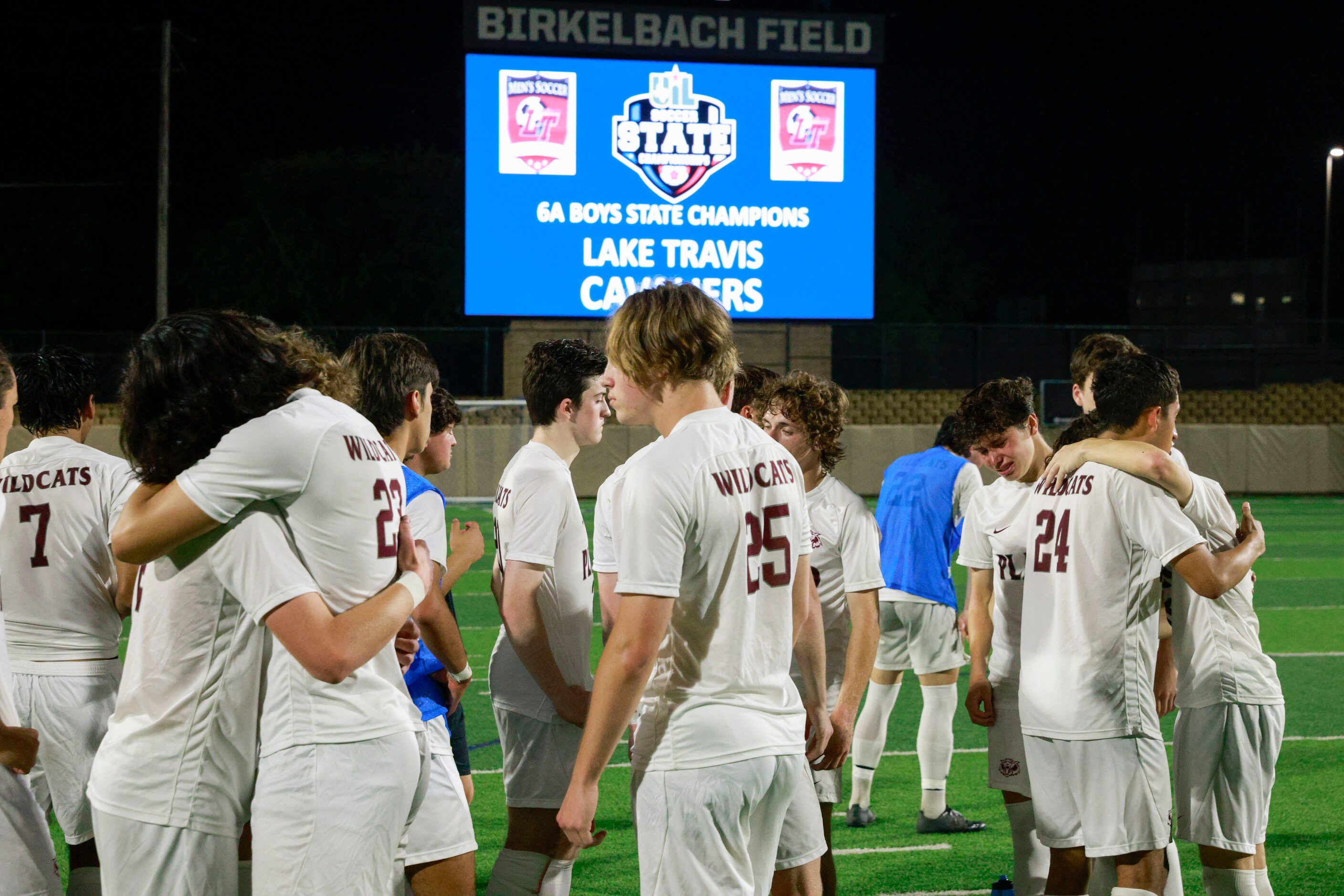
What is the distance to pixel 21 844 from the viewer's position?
292cm

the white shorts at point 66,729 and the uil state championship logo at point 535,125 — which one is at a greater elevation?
the uil state championship logo at point 535,125

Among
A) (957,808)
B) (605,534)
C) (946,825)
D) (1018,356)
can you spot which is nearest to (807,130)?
(1018,356)

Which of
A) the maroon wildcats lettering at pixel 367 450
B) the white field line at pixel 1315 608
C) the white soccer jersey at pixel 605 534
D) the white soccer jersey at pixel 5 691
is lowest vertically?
the white field line at pixel 1315 608

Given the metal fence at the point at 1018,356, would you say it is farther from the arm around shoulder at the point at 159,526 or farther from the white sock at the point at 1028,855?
the arm around shoulder at the point at 159,526

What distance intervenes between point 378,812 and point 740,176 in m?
18.3

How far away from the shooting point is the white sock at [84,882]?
3725mm

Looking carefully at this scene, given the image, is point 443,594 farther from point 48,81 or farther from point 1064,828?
point 48,81

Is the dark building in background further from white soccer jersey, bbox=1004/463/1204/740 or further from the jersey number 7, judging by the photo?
the jersey number 7

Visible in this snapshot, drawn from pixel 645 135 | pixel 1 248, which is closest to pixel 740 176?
pixel 645 135

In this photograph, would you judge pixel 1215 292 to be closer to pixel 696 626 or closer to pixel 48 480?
pixel 48 480

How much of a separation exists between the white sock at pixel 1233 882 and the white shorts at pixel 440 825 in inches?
89.6

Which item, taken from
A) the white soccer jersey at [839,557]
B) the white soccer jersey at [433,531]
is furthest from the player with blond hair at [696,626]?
the white soccer jersey at [839,557]

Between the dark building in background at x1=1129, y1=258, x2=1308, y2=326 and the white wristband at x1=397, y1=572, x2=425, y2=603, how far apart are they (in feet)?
229

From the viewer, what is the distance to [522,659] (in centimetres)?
361
